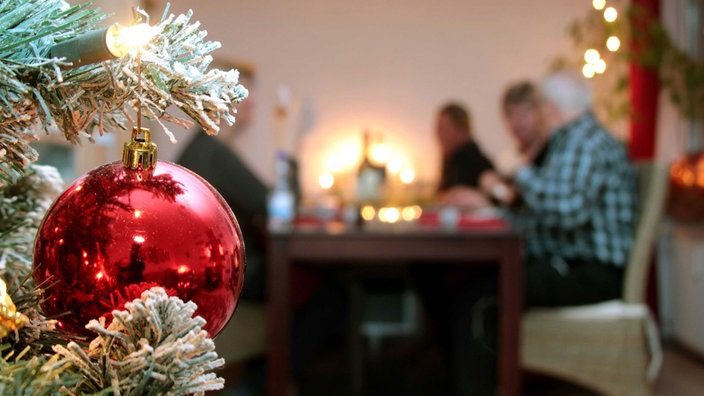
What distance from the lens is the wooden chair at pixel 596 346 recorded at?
2.10 metres

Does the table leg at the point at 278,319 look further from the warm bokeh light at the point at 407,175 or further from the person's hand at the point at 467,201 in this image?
the warm bokeh light at the point at 407,175

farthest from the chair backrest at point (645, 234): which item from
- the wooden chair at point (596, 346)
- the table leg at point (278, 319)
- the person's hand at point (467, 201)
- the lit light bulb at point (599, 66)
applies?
the lit light bulb at point (599, 66)

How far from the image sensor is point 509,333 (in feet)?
6.62

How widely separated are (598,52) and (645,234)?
2001mm

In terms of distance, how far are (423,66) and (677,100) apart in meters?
1.59

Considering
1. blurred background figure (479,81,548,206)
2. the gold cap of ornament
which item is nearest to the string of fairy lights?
blurred background figure (479,81,548,206)

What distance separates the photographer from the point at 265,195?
7.61 feet

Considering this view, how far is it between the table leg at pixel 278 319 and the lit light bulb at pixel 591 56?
258 cm

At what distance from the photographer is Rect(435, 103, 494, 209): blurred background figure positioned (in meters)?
4.32

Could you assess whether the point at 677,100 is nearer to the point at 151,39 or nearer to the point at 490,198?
the point at 490,198

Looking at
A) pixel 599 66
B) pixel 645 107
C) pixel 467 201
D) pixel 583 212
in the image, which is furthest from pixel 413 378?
pixel 645 107

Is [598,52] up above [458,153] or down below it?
above

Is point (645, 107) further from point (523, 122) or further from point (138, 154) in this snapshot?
point (138, 154)

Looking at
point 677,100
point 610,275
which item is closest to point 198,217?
point 610,275
